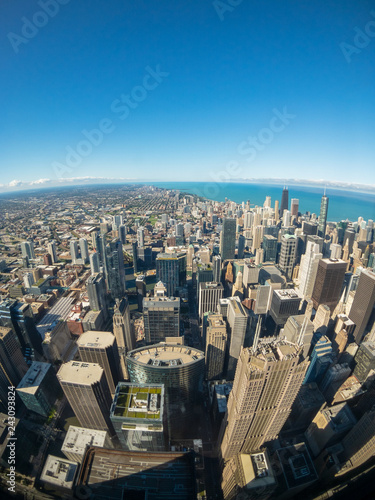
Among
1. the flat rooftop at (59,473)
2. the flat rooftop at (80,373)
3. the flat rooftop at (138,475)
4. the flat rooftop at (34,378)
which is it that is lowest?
the flat rooftop at (59,473)

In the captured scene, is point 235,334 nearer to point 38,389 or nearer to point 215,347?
point 215,347

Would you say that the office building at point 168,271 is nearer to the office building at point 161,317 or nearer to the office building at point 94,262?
the office building at point 161,317

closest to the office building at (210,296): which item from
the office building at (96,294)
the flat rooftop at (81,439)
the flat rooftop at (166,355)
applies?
the flat rooftop at (166,355)

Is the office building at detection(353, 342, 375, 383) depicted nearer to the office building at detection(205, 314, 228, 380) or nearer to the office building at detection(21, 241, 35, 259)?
the office building at detection(205, 314, 228, 380)

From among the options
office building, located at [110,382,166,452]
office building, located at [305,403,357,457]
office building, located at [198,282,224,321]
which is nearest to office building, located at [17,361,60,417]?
office building, located at [110,382,166,452]

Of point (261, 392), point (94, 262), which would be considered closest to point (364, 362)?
point (261, 392)

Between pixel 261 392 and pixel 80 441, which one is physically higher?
pixel 261 392
